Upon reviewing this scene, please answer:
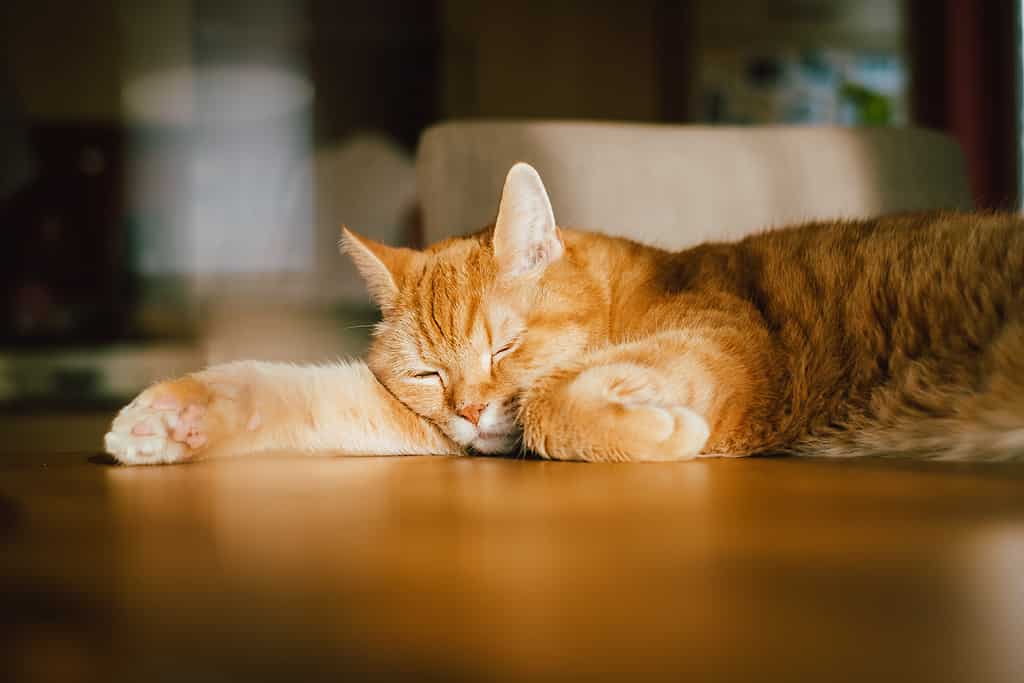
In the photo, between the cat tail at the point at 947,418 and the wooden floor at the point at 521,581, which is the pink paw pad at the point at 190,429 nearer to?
the wooden floor at the point at 521,581

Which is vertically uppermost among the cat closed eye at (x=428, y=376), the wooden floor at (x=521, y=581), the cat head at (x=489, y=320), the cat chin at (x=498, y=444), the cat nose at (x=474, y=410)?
the cat head at (x=489, y=320)

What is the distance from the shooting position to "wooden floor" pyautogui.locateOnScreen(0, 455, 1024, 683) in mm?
333

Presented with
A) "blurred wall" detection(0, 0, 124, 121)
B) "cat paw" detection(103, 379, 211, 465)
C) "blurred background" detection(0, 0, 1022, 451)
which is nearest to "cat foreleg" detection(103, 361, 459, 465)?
"cat paw" detection(103, 379, 211, 465)

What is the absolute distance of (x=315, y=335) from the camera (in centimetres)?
413

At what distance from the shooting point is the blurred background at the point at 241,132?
13.3 feet

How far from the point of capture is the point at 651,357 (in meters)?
0.99

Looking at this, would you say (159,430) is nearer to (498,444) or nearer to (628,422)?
(498,444)

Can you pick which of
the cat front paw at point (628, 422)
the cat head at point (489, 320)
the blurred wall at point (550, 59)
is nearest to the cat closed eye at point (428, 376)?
the cat head at point (489, 320)

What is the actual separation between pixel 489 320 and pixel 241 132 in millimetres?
3715

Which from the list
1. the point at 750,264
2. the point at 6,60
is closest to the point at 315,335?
the point at 6,60

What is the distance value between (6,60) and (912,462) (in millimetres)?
4578

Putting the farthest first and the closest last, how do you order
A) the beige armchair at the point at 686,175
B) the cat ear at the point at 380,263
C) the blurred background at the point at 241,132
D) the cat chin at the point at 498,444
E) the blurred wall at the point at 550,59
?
1. the blurred wall at the point at 550,59
2. the blurred background at the point at 241,132
3. the beige armchair at the point at 686,175
4. the cat ear at the point at 380,263
5. the cat chin at the point at 498,444

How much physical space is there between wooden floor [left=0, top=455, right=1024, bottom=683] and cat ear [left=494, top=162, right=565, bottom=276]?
19.0 inches

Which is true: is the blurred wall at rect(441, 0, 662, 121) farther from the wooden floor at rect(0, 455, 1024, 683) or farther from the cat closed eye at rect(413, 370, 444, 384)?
the wooden floor at rect(0, 455, 1024, 683)
